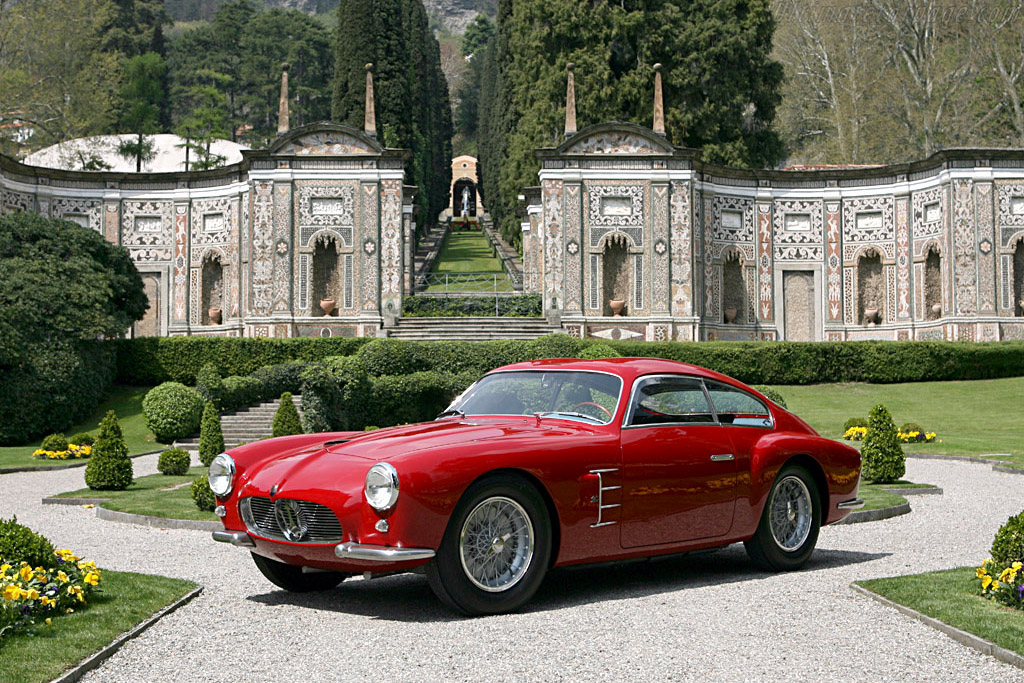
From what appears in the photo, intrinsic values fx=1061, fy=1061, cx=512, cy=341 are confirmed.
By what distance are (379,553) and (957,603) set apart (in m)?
3.55

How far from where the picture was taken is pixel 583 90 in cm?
4241

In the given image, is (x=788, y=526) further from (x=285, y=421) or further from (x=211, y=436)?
(x=211, y=436)

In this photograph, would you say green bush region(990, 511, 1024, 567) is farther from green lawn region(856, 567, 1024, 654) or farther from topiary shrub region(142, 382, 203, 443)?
topiary shrub region(142, 382, 203, 443)

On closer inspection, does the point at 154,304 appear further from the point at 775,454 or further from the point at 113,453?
the point at 775,454

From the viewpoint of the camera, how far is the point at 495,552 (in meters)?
6.52

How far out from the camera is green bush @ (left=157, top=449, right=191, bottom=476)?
17.8 metres

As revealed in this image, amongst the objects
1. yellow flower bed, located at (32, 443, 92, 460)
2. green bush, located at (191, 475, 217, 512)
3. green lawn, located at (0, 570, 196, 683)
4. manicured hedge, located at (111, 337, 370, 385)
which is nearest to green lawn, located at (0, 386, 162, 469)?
yellow flower bed, located at (32, 443, 92, 460)

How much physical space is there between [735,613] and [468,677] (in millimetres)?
2140

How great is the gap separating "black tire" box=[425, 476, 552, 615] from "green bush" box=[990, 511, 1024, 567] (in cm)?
282

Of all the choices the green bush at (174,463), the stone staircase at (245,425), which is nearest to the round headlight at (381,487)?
the green bush at (174,463)

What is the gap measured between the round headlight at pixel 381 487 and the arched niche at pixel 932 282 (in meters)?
35.7

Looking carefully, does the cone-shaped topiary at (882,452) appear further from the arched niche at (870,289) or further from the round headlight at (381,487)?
the arched niche at (870,289)

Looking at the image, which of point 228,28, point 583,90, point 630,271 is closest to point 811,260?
point 630,271

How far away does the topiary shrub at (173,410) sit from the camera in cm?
2462
